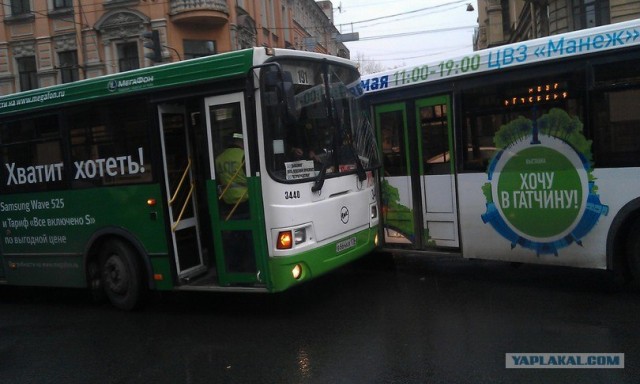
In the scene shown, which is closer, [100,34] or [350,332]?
[350,332]

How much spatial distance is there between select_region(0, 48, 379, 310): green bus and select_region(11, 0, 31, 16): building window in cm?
2234

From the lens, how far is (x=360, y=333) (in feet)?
19.1

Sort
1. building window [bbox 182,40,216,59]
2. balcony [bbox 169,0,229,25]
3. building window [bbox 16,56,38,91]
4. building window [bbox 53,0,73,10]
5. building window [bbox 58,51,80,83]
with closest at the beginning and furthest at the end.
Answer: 1. balcony [bbox 169,0,229,25]
2. building window [bbox 182,40,216,59]
3. building window [bbox 58,51,80,83]
4. building window [bbox 53,0,73,10]
5. building window [bbox 16,56,38,91]

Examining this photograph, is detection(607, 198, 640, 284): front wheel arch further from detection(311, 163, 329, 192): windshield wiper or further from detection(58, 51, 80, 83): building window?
detection(58, 51, 80, 83): building window

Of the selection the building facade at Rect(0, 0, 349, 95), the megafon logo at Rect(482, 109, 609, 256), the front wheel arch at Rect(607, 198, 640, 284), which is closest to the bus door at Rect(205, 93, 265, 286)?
the megafon logo at Rect(482, 109, 609, 256)

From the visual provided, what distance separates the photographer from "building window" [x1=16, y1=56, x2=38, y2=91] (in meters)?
27.3

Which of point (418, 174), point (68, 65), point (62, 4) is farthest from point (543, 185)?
point (62, 4)

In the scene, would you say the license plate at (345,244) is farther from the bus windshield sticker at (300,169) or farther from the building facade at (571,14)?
the building facade at (571,14)

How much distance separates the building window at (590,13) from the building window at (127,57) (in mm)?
18366

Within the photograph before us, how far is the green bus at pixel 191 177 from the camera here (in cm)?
615

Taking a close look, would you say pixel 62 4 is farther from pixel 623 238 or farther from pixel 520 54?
pixel 623 238

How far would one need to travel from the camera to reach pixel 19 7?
2727 centimetres

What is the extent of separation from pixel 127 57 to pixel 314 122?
21.9m

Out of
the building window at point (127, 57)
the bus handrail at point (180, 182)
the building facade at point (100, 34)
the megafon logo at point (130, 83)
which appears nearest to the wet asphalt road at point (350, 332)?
the bus handrail at point (180, 182)
